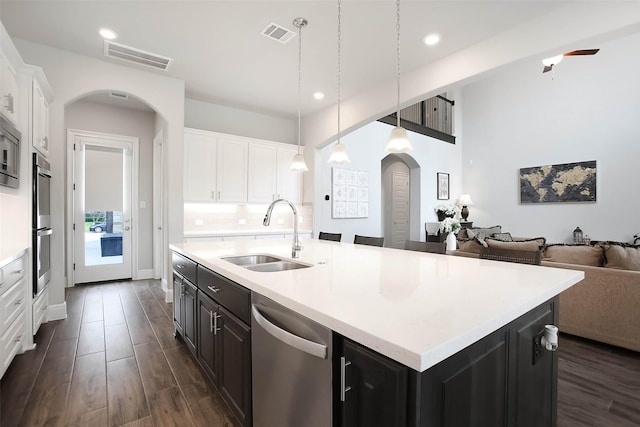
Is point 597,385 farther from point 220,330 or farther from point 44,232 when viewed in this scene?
point 44,232

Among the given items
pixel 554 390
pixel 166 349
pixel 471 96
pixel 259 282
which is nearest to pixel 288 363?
pixel 259 282

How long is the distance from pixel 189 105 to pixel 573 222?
7.61m

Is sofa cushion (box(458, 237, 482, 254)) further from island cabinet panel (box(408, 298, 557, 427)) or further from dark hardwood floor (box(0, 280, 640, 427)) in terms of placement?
island cabinet panel (box(408, 298, 557, 427))

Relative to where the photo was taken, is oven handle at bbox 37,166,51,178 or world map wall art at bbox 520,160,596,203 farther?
world map wall art at bbox 520,160,596,203

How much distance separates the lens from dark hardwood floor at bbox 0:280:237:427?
1793mm

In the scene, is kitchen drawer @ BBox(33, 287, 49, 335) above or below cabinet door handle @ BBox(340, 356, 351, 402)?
below

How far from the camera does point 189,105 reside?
4.83 m

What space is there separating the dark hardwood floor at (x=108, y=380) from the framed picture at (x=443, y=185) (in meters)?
6.75

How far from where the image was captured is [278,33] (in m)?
3.07

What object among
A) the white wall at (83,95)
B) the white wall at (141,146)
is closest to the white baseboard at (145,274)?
the white wall at (141,146)

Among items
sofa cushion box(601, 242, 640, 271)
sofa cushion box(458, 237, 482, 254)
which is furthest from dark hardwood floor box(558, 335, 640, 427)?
sofa cushion box(458, 237, 482, 254)

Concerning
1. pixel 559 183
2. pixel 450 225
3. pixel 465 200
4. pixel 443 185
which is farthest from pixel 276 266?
pixel 465 200

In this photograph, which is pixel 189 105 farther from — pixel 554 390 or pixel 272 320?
pixel 554 390

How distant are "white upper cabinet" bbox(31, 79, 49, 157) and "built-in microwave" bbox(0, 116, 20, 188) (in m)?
0.36
